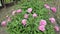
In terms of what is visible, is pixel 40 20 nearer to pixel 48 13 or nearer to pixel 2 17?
pixel 48 13

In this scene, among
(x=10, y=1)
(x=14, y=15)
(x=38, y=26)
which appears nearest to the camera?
(x=38, y=26)

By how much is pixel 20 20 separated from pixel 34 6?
0.32 meters

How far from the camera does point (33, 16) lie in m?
2.46

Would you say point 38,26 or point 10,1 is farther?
point 10,1

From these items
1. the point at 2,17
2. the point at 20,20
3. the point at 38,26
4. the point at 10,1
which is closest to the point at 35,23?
the point at 38,26

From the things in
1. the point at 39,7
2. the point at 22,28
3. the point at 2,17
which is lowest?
the point at 2,17

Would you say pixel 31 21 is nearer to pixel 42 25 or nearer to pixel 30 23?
pixel 30 23

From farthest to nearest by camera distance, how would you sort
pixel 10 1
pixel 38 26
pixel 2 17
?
pixel 10 1 < pixel 2 17 < pixel 38 26

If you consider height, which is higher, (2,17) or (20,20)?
(20,20)

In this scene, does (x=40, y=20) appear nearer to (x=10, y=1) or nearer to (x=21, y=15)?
(x=21, y=15)

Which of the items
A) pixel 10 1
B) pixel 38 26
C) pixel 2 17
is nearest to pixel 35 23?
pixel 38 26

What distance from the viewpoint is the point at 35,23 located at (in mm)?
2391

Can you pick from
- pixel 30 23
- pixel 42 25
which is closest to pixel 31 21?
pixel 30 23

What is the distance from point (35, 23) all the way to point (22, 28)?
0.19 metres
